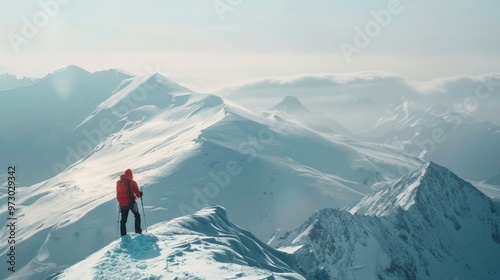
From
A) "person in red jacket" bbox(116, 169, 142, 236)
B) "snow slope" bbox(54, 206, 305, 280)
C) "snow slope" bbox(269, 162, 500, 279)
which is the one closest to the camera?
"snow slope" bbox(54, 206, 305, 280)

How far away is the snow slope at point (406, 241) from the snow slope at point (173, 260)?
5504 cm

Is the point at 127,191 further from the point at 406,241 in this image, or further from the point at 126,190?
the point at 406,241

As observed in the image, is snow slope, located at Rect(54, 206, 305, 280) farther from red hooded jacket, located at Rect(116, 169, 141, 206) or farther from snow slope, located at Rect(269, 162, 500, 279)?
snow slope, located at Rect(269, 162, 500, 279)

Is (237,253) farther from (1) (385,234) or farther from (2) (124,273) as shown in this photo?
(1) (385,234)

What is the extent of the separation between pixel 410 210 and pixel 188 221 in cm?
13198

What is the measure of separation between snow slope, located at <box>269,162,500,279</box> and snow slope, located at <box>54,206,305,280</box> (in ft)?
181

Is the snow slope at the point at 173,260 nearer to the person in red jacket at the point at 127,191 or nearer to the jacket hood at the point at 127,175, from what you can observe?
the person in red jacket at the point at 127,191

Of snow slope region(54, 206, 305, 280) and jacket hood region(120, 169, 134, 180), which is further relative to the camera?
jacket hood region(120, 169, 134, 180)

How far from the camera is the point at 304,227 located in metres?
141

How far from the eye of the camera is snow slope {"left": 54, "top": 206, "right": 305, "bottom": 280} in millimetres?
36219

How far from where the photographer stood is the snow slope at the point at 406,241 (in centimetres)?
13512

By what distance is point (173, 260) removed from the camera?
3897 centimetres

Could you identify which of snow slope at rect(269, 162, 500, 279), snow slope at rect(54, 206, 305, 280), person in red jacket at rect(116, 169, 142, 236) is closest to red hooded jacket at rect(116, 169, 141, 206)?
person in red jacket at rect(116, 169, 142, 236)

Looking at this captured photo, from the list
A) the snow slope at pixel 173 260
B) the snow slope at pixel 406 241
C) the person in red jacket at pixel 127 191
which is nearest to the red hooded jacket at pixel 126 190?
the person in red jacket at pixel 127 191
